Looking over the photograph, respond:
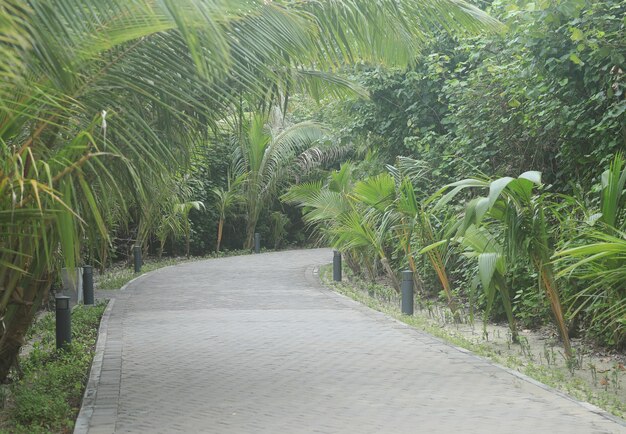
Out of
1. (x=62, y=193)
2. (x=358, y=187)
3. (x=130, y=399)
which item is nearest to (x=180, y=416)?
(x=130, y=399)

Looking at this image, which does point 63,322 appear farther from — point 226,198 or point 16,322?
point 226,198

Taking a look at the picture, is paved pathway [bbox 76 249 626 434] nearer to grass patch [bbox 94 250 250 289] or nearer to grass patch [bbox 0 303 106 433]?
grass patch [bbox 0 303 106 433]

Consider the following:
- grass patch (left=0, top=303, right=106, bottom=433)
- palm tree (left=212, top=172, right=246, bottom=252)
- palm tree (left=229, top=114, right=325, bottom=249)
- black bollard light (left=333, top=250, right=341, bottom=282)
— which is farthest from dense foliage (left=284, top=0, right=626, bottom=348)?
palm tree (left=212, top=172, right=246, bottom=252)

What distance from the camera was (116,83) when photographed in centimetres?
658

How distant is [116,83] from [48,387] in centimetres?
295

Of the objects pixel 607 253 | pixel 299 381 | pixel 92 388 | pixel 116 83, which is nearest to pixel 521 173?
pixel 299 381

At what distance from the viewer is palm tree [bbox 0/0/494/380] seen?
4.59m

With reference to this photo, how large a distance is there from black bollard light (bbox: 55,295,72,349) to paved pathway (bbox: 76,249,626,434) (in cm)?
43

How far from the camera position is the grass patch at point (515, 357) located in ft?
23.0

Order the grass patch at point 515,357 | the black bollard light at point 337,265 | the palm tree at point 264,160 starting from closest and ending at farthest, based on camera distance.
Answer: the grass patch at point 515,357
the black bollard light at point 337,265
the palm tree at point 264,160

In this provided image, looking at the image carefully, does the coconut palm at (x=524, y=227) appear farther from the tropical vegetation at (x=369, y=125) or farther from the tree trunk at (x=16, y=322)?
the tree trunk at (x=16, y=322)

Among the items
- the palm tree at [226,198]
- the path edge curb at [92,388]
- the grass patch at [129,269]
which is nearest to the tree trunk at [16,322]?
the path edge curb at [92,388]

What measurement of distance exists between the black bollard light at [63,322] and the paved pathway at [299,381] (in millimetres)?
425

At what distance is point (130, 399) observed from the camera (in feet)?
23.8
